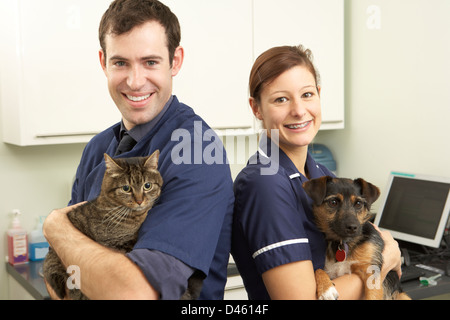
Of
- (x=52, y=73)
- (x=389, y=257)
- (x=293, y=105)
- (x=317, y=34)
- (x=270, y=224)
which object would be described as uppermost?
(x=317, y=34)

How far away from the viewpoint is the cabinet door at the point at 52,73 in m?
2.20

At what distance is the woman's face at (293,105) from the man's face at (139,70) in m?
0.26

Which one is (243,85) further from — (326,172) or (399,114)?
(326,172)

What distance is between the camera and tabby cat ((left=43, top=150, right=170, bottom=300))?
1.02 m

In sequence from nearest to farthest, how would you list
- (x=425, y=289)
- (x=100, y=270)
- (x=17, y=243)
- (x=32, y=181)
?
(x=100, y=270)
(x=425, y=289)
(x=17, y=243)
(x=32, y=181)

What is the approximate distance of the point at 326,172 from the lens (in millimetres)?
1556

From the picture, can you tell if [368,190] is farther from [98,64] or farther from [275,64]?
[98,64]

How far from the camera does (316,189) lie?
3.78 ft

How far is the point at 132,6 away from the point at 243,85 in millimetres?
1631

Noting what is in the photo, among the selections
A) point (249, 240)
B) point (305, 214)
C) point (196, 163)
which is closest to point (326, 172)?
point (305, 214)

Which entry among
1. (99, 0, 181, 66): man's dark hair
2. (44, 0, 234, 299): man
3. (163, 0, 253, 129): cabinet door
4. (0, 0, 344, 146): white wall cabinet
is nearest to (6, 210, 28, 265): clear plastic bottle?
(0, 0, 344, 146): white wall cabinet

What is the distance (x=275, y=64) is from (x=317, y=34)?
5.89 feet

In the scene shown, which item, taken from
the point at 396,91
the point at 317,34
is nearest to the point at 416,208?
the point at 396,91

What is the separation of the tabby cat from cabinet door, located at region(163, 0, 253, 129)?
1526mm
